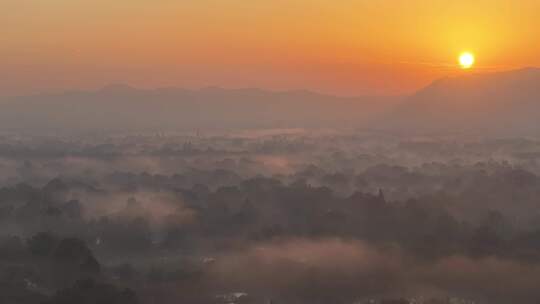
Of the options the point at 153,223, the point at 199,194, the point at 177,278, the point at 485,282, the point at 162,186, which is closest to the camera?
the point at 485,282

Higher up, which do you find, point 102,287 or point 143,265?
point 102,287

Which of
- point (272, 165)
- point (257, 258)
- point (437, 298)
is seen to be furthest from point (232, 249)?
point (272, 165)

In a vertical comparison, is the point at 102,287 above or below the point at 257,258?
above

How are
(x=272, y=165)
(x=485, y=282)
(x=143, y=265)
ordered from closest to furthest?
(x=485, y=282) → (x=143, y=265) → (x=272, y=165)

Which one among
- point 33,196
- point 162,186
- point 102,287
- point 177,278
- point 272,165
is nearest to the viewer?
point 102,287

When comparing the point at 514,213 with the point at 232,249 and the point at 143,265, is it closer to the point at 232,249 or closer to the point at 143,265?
the point at 232,249

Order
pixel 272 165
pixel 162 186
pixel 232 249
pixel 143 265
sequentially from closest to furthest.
→ pixel 143 265 < pixel 232 249 < pixel 162 186 < pixel 272 165

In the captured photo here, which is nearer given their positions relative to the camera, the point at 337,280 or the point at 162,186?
the point at 337,280

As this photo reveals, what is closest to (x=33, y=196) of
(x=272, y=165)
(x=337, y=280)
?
(x=337, y=280)

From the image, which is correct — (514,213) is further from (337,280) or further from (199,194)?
(199,194)
